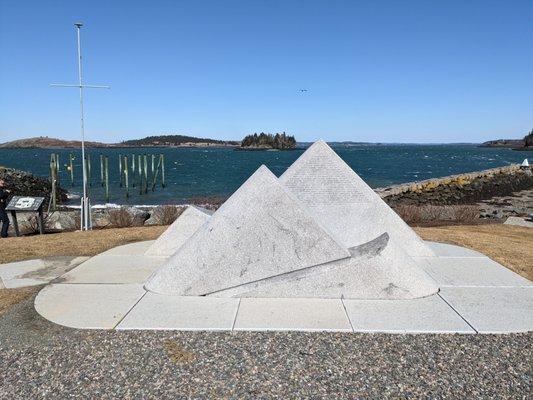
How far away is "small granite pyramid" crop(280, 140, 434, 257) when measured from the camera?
30.4 ft

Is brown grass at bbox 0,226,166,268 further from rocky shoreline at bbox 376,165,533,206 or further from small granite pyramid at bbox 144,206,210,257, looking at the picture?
rocky shoreline at bbox 376,165,533,206

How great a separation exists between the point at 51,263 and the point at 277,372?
237 inches

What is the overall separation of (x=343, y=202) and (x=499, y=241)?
14.8ft

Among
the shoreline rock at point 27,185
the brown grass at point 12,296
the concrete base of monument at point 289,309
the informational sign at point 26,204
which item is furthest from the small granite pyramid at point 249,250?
the shoreline rock at point 27,185

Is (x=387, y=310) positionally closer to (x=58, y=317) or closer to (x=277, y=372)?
(x=277, y=372)

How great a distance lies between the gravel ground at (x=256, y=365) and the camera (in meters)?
4.15

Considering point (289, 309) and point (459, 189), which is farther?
point (459, 189)

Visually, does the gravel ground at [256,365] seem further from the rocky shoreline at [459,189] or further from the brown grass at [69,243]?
the rocky shoreline at [459,189]

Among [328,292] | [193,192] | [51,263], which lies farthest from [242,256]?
[193,192]

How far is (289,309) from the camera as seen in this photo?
622cm

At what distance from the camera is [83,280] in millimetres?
7496

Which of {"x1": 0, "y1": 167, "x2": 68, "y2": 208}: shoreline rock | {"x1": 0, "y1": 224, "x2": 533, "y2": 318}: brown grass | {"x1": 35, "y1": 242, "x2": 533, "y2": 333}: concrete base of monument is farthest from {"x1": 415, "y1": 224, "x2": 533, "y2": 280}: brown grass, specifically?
{"x1": 0, "y1": 167, "x2": 68, "y2": 208}: shoreline rock

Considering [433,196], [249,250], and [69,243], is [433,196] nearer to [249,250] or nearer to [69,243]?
[69,243]

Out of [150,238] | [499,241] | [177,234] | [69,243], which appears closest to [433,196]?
[499,241]
